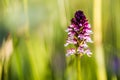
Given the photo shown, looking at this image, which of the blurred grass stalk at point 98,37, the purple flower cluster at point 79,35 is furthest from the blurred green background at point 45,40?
the purple flower cluster at point 79,35

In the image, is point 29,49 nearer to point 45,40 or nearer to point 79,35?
point 45,40

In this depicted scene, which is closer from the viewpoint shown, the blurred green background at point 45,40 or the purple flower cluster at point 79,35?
the purple flower cluster at point 79,35

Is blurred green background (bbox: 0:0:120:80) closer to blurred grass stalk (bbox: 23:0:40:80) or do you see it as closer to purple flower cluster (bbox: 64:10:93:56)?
blurred grass stalk (bbox: 23:0:40:80)

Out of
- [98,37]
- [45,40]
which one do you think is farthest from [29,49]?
[98,37]

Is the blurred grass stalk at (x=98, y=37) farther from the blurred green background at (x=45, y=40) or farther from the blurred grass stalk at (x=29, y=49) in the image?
the blurred grass stalk at (x=29, y=49)

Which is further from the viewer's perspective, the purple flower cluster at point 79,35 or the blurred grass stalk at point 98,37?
the blurred grass stalk at point 98,37

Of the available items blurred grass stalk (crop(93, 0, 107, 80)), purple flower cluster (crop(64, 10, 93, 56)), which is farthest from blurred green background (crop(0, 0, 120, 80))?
purple flower cluster (crop(64, 10, 93, 56))

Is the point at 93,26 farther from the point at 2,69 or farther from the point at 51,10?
the point at 2,69

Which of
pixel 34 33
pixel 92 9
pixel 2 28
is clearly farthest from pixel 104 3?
pixel 2 28

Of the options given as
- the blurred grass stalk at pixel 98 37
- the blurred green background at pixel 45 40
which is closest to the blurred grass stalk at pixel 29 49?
the blurred green background at pixel 45 40
